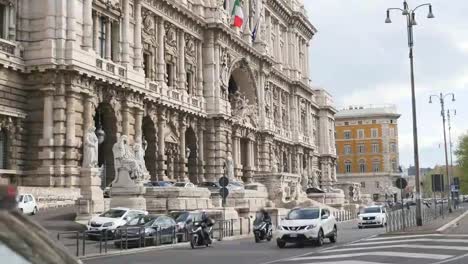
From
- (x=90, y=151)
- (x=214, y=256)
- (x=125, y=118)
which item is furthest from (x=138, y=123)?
(x=214, y=256)

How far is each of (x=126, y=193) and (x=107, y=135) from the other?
985 centimetres

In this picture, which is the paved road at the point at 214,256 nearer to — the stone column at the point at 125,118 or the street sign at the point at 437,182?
the street sign at the point at 437,182

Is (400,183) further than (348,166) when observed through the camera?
No

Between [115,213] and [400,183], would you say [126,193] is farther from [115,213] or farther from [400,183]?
[400,183]

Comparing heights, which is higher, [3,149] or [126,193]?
[3,149]

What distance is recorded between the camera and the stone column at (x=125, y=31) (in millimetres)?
39344

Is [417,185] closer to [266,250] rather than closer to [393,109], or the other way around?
[266,250]

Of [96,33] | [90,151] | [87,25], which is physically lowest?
[90,151]

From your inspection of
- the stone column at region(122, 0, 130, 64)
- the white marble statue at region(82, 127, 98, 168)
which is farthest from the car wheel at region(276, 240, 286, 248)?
the stone column at region(122, 0, 130, 64)

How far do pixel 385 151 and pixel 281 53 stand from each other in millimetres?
48761

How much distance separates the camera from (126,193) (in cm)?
2925

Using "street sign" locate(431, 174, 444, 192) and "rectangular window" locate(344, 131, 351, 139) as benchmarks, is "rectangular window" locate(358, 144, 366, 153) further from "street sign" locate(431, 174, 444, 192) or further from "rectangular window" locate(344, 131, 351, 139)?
"street sign" locate(431, 174, 444, 192)

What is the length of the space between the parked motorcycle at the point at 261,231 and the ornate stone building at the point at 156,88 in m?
11.1

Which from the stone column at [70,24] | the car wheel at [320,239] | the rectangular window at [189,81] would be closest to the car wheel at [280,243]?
the car wheel at [320,239]
